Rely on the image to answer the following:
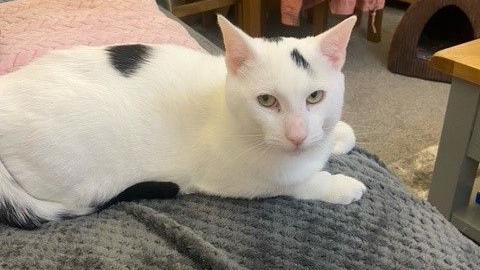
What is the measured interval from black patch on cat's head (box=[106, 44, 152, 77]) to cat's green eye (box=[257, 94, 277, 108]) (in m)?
0.24

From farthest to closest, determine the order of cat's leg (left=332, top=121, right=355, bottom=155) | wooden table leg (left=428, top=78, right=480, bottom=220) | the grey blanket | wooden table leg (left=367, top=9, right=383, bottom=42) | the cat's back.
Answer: wooden table leg (left=367, top=9, right=383, bottom=42) → wooden table leg (left=428, top=78, right=480, bottom=220) → cat's leg (left=332, top=121, right=355, bottom=155) → the cat's back → the grey blanket

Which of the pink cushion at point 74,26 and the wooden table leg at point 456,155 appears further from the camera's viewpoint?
the wooden table leg at point 456,155

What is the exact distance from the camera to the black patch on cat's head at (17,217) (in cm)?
76

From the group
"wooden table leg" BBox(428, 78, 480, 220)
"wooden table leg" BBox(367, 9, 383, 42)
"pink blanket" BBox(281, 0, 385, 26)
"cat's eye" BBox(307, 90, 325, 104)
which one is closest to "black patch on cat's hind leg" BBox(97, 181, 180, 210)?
"cat's eye" BBox(307, 90, 325, 104)

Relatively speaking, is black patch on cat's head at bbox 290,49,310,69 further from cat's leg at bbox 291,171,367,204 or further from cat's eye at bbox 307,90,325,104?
cat's leg at bbox 291,171,367,204

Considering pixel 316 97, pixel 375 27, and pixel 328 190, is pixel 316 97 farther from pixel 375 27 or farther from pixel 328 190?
pixel 375 27

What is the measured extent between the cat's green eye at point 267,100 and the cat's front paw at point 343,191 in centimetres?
19

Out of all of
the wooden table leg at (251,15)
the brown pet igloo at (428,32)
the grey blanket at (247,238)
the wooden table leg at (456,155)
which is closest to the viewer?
the grey blanket at (247,238)

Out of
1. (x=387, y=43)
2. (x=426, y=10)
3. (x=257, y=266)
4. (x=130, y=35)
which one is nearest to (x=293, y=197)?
(x=257, y=266)

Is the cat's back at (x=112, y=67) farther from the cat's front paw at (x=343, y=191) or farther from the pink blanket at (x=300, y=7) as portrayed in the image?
the pink blanket at (x=300, y=7)

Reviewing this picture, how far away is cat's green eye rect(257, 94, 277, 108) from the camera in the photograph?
29.3 inches

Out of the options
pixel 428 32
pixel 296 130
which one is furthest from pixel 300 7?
pixel 296 130

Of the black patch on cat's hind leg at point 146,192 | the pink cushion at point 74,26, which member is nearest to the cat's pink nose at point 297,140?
the black patch on cat's hind leg at point 146,192

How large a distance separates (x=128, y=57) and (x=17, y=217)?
0.99 ft
